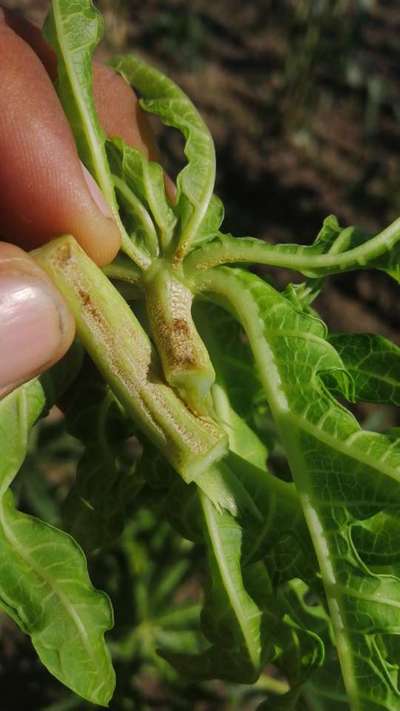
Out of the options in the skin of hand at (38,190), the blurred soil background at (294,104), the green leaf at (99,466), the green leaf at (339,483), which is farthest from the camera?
the blurred soil background at (294,104)

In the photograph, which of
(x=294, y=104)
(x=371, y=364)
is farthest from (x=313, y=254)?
(x=294, y=104)

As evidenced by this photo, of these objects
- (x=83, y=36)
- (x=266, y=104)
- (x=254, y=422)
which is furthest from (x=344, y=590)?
(x=266, y=104)

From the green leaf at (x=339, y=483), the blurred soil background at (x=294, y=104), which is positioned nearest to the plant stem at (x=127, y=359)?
the green leaf at (x=339, y=483)

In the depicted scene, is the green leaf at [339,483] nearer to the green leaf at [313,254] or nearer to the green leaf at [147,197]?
the green leaf at [313,254]

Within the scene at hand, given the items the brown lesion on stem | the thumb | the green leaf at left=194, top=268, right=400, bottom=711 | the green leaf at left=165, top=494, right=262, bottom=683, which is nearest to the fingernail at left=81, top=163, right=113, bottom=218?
the thumb

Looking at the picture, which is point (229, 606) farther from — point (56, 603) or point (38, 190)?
point (38, 190)

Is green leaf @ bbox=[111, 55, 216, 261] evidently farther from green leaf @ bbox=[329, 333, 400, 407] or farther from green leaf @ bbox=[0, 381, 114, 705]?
green leaf @ bbox=[0, 381, 114, 705]

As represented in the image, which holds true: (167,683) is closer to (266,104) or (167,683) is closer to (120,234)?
(120,234)
